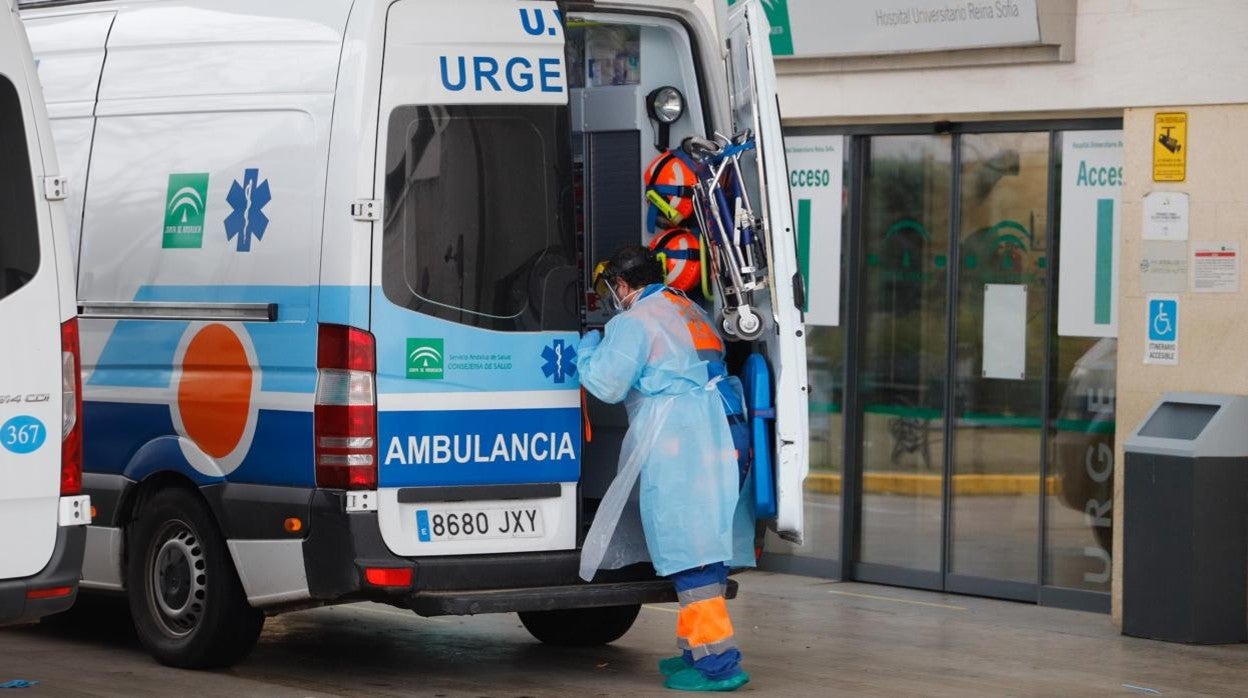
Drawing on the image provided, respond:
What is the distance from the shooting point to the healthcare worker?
7.81 m

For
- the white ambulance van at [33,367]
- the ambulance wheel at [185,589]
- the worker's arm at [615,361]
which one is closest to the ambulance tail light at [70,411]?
the white ambulance van at [33,367]

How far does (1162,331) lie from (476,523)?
3.73m

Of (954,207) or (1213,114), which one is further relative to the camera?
(954,207)

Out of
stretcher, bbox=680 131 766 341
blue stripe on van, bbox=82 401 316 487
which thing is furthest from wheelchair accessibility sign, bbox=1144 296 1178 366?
blue stripe on van, bbox=82 401 316 487

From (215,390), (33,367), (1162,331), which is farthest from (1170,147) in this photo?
(33,367)

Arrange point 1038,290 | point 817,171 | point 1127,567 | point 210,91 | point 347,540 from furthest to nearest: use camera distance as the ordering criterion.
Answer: point 817,171 < point 1038,290 < point 1127,567 < point 210,91 < point 347,540

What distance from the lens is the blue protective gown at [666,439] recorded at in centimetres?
780

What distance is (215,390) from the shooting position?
26.0 ft

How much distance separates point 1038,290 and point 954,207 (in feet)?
2.21

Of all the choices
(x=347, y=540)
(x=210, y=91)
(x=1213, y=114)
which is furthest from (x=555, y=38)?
(x=1213, y=114)

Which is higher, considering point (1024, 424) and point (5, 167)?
point (5, 167)

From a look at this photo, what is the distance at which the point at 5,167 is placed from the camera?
6.58 metres

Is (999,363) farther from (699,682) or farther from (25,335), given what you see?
(25,335)

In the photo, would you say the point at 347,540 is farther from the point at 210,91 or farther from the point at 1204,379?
the point at 1204,379
